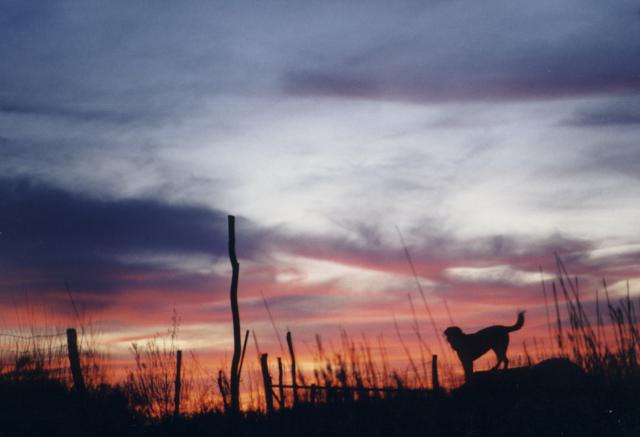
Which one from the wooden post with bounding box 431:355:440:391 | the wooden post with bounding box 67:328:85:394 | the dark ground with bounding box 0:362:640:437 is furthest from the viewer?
the wooden post with bounding box 67:328:85:394

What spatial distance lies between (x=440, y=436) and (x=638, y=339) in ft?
8.81

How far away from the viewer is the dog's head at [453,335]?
32.2 ft

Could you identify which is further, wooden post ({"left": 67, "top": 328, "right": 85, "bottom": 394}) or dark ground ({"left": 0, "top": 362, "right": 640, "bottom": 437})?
wooden post ({"left": 67, "top": 328, "right": 85, "bottom": 394})

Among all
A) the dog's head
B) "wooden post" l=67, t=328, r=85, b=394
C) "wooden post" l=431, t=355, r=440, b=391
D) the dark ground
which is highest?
"wooden post" l=67, t=328, r=85, b=394

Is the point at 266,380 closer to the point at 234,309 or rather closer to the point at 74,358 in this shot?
the point at 234,309

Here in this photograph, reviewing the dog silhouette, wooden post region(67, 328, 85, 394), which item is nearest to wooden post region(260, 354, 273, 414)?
wooden post region(67, 328, 85, 394)

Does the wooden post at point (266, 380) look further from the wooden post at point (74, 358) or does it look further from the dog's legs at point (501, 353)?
the dog's legs at point (501, 353)

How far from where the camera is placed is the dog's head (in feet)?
32.2

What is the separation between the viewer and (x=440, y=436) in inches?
265

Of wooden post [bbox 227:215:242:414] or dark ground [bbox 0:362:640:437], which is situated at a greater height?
wooden post [bbox 227:215:242:414]

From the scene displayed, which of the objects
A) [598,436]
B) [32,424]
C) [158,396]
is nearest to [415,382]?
[598,436]

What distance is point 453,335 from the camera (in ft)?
32.7

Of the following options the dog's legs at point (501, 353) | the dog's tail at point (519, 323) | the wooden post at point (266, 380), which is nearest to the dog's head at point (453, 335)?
the dog's legs at point (501, 353)

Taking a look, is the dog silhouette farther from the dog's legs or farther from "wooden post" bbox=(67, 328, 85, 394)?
"wooden post" bbox=(67, 328, 85, 394)
